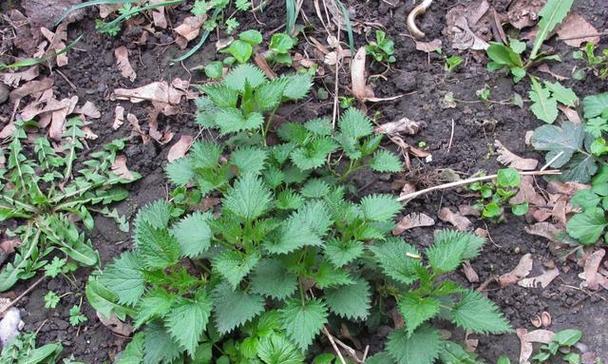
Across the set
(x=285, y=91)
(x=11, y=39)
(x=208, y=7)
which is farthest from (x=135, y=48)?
(x=285, y=91)

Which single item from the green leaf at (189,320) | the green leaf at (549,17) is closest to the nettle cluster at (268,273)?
the green leaf at (189,320)

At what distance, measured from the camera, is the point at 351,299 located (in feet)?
7.93

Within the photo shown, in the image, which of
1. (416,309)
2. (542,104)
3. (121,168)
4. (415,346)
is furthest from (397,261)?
(121,168)

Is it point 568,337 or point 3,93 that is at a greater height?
point 3,93

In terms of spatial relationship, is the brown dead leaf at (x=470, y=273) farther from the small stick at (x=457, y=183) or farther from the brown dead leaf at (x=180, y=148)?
the brown dead leaf at (x=180, y=148)

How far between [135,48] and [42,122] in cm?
56

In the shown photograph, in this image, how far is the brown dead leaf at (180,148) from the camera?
119 inches

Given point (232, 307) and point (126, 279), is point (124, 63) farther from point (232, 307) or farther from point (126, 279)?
point (232, 307)

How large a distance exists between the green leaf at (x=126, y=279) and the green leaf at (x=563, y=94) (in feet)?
6.30

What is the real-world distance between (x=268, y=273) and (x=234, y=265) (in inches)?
6.2

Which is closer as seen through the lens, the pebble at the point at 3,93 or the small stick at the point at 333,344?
the small stick at the point at 333,344

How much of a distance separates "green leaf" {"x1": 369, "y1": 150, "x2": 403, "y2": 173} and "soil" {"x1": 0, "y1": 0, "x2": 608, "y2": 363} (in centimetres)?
16

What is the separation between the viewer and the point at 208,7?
10.7 feet

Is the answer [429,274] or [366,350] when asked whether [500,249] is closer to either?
[429,274]
